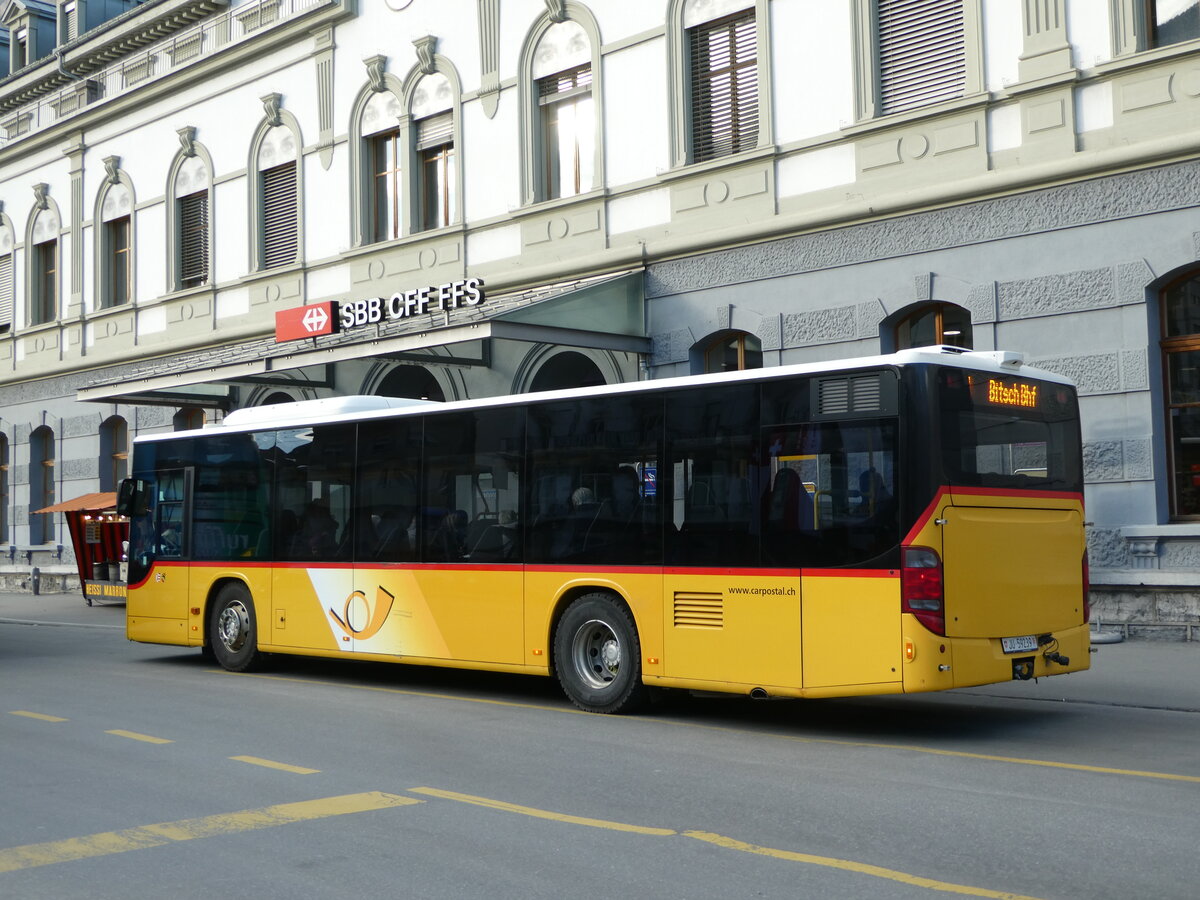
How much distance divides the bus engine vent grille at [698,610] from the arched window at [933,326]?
24.3ft

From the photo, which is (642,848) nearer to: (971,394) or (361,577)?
(971,394)

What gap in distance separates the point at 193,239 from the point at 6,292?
880 cm

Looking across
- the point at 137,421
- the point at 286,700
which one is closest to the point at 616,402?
the point at 286,700

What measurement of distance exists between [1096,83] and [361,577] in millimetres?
9701

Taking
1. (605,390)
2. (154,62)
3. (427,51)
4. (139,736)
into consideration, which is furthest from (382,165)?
(139,736)

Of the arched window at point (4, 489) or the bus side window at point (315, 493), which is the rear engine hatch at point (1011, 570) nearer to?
the bus side window at point (315, 493)

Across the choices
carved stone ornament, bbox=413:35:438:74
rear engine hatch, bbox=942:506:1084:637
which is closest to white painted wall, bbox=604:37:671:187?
carved stone ornament, bbox=413:35:438:74

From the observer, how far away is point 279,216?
26484 millimetres

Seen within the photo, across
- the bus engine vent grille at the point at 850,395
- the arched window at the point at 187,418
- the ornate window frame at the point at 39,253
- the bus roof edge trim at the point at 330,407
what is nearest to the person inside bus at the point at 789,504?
the bus engine vent grille at the point at 850,395

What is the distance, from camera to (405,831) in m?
6.69

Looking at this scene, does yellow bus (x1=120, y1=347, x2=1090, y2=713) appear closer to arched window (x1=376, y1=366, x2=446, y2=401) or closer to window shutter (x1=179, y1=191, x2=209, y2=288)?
arched window (x1=376, y1=366, x2=446, y2=401)

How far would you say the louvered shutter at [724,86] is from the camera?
18.8 metres

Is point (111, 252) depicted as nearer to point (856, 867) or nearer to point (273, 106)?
point (273, 106)

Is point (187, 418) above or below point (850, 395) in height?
above
